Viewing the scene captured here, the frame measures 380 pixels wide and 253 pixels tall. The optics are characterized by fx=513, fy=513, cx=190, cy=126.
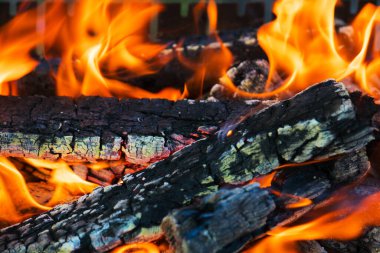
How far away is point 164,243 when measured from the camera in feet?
5.46

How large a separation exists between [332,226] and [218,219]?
52 cm

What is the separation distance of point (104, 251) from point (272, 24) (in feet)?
5.21

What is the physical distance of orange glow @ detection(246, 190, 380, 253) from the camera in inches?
64.3

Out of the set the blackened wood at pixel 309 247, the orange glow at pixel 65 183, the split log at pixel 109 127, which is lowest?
the blackened wood at pixel 309 247

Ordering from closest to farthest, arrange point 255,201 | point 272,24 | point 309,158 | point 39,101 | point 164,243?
point 255,201 → point 309,158 → point 164,243 → point 39,101 → point 272,24

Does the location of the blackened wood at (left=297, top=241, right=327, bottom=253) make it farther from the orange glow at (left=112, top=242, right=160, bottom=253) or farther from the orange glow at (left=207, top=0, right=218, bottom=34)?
the orange glow at (left=207, top=0, right=218, bottom=34)

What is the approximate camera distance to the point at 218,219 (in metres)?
1.39

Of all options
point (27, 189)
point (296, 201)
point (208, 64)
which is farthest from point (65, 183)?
point (208, 64)

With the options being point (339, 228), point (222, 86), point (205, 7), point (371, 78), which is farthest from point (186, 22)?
point (339, 228)

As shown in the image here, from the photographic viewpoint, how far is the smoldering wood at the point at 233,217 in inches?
54.2

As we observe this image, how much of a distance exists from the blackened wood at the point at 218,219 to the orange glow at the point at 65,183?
67cm

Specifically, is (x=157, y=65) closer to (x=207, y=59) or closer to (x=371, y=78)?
(x=207, y=59)

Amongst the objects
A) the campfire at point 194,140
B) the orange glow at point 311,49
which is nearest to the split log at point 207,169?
the campfire at point 194,140

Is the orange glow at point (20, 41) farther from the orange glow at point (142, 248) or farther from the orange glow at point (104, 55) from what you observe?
the orange glow at point (142, 248)
